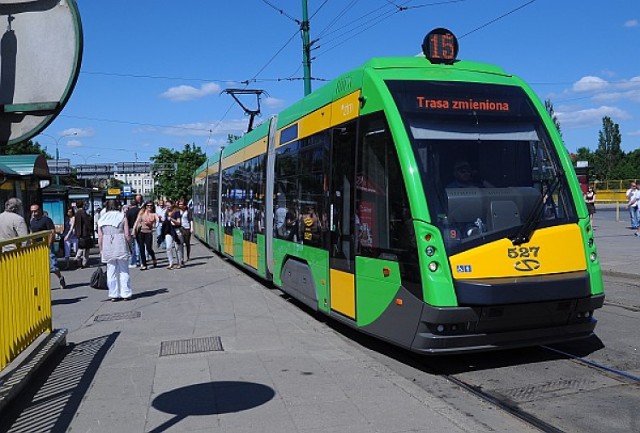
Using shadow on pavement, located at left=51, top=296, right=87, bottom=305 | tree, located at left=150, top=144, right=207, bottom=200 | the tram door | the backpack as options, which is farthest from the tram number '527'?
tree, located at left=150, top=144, right=207, bottom=200

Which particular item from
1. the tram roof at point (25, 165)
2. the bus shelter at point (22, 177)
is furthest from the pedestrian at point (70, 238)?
the tram roof at point (25, 165)

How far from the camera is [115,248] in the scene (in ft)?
37.0

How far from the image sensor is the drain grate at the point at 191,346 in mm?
7340

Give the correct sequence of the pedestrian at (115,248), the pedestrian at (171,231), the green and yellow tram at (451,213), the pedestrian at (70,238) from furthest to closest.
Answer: the pedestrian at (70,238)
the pedestrian at (171,231)
the pedestrian at (115,248)
the green and yellow tram at (451,213)

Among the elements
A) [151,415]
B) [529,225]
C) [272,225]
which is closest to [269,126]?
[272,225]

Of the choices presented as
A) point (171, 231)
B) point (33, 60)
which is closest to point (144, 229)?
point (171, 231)

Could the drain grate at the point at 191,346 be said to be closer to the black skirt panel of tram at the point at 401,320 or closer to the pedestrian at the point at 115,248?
the black skirt panel of tram at the point at 401,320

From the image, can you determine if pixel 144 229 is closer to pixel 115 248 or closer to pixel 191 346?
pixel 115 248

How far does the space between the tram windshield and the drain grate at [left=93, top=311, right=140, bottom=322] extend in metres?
5.68

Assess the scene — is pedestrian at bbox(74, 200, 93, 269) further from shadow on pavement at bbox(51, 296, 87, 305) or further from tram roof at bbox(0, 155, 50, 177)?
shadow on pavement at bbox(51, 296, 87, 305)

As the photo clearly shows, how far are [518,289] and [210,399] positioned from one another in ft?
9.75

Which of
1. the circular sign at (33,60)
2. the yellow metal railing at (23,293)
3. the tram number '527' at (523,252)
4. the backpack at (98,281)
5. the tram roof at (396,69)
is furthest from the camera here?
the backpack at (98,281)

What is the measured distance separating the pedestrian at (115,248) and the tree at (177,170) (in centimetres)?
7357

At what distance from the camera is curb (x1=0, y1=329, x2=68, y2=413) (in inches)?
204
